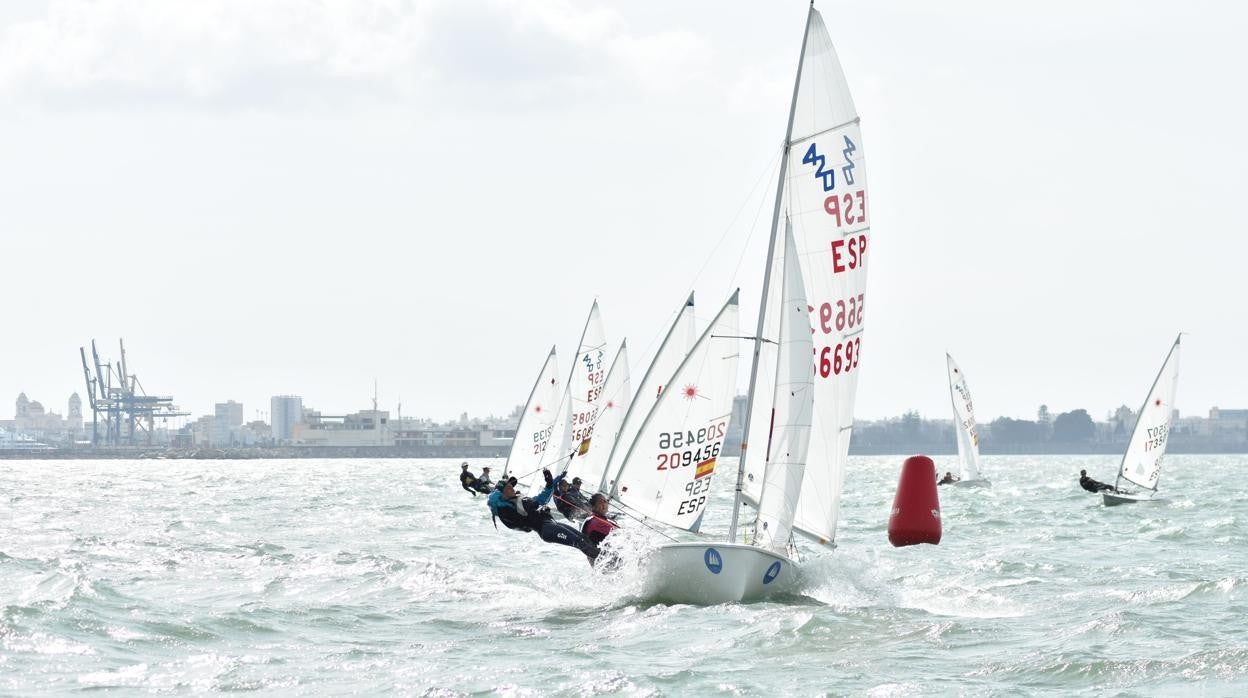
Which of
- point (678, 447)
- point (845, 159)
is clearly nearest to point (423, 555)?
point (678, 447)

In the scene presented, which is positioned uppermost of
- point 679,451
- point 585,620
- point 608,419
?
point 608,419

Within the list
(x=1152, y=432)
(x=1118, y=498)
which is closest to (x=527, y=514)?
(x=1118, y=498)

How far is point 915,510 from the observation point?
724 inches

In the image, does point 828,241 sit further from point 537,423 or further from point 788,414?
point 537,423

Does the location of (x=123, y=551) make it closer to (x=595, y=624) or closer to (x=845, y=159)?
(x=595, y=624)

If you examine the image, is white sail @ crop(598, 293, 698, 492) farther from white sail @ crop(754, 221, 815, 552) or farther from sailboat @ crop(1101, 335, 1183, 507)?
sailboat @ crop(1101, 335, 1183, 507)

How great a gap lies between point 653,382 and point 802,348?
452 cm

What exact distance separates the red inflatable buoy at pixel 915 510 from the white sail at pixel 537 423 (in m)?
15.8

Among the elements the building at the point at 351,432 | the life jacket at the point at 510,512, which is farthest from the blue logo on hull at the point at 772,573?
the building at the point at 351,432

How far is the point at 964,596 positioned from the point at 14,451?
186494mm

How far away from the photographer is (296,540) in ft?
74.0

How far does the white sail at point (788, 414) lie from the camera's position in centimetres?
1403

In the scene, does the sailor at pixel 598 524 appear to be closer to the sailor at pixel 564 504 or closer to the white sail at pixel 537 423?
the sailor at pixel 564 504

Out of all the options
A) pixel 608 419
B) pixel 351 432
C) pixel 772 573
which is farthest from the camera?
pixel 351 432
